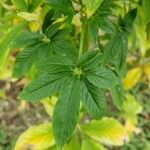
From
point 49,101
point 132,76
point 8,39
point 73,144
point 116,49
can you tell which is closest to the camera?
point 116,49

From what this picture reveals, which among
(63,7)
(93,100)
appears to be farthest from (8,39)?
(93,100)

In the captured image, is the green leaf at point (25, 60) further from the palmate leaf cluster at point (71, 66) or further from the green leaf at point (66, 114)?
the green leaf at point (66, 114)

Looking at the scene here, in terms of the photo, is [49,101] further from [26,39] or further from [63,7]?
[63,7]

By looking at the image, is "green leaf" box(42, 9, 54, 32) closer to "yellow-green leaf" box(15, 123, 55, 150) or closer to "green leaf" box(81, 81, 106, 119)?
"green leaf" box(81, 81, 106, 119)

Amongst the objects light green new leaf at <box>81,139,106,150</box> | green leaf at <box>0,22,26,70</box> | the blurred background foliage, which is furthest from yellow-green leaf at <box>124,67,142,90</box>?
green leaf at <box>0,22,26,70</box>

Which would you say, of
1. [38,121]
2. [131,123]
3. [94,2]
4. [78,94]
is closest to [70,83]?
[78,94]
